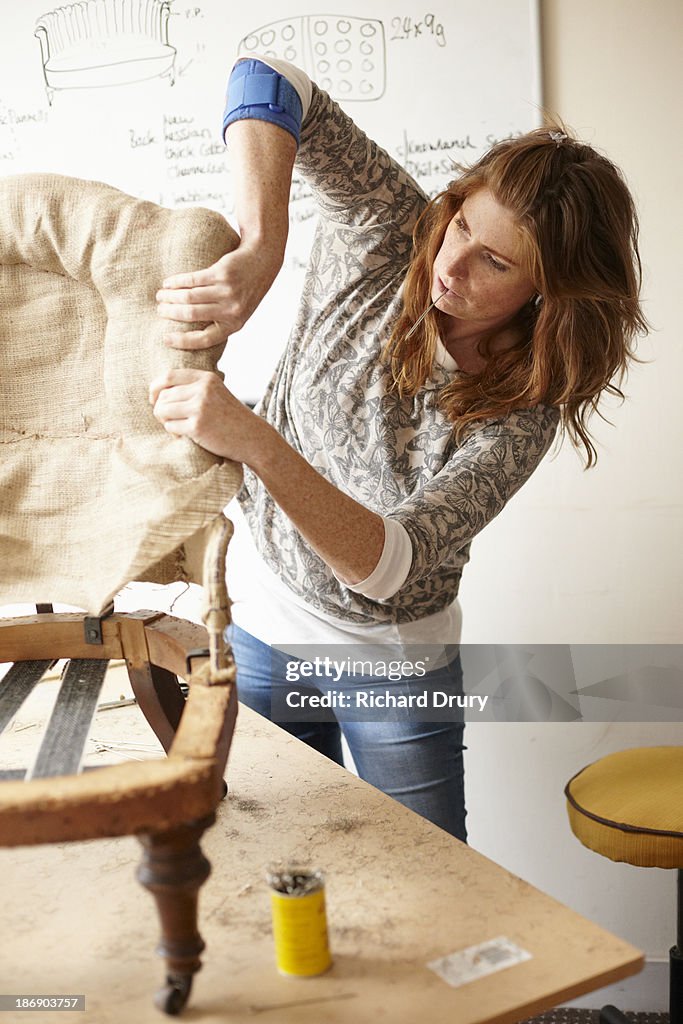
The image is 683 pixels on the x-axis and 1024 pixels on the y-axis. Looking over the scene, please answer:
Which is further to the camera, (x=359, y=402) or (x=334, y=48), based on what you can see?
(x=334, y=48)

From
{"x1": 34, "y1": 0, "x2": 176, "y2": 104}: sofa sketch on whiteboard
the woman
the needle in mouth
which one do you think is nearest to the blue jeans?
the woman

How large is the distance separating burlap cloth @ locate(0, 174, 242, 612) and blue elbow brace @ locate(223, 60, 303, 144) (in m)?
0.22

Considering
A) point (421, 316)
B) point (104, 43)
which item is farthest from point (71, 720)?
point (104, 43)

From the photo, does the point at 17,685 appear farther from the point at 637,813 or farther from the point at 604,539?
the point at 604,539

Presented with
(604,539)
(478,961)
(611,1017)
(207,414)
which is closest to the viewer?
(478,961)

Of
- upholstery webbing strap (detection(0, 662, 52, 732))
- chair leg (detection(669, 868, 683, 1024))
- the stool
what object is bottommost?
chair leg (detection(669, 868, 683, 1024))

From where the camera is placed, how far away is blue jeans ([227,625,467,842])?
134 centimetres

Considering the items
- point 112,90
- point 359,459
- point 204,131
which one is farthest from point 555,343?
point 112,90

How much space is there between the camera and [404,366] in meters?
1.29

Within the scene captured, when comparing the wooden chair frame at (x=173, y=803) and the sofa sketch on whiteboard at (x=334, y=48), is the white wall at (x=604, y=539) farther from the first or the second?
the wooden chair frame at (x=173, y=803)

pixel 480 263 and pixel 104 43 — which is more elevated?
pixel 104 43

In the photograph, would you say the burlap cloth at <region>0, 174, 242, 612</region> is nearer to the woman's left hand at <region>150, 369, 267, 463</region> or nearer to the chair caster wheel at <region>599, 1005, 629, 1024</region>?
the woman's left hand at <region>150, 369, 267, 463</region>

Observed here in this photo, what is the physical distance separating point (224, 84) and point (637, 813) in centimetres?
155

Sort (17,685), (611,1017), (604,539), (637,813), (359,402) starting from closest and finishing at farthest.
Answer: (17,685), (359,402), (637,813), (611,1017), (604,539)
